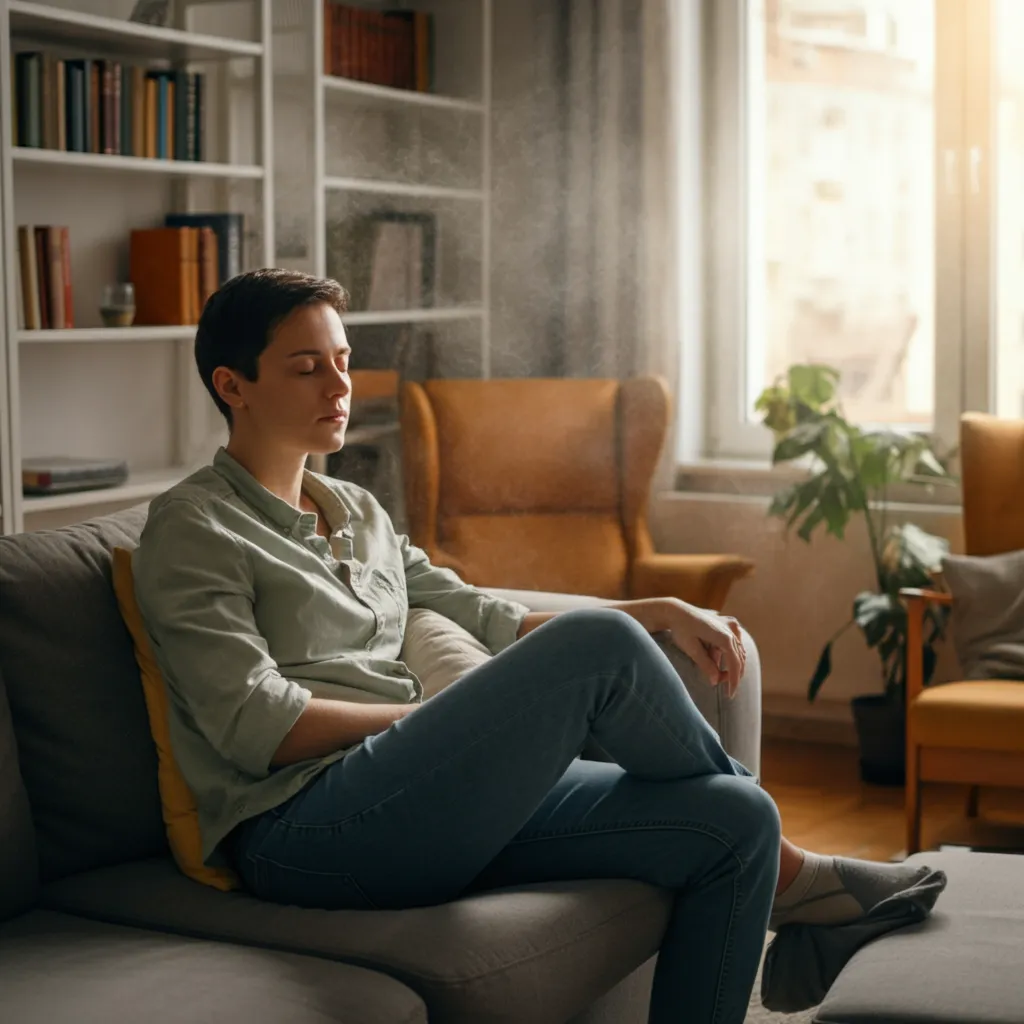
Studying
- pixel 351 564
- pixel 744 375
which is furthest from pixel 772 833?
pixel 744 375

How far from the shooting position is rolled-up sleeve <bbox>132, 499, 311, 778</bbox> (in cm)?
178

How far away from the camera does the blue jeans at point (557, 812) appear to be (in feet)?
5.74

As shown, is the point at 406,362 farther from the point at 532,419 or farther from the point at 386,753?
the point at 386,753

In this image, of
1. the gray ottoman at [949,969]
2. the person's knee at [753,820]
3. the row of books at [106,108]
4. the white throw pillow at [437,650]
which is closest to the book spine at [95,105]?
the row of books at [106,108]

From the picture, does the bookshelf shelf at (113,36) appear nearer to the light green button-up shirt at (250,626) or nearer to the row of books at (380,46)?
the row of books at (380,46)

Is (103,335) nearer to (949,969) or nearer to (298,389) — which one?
(298,389)

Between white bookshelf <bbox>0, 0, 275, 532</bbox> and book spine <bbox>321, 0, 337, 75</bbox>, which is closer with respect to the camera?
white bookshelf <bbox>0, 0, 275, 532</bbox>

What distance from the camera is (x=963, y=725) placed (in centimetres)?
306

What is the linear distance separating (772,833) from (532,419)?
2.36 metres

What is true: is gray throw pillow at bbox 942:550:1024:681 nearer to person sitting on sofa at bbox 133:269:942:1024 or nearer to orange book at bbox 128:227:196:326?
person sitting on sofa at bbox 133:269:942:1024

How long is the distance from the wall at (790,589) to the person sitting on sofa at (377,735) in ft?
7.35

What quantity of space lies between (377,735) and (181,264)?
2.12 metres

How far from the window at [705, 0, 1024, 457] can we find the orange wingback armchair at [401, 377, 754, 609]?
2.07 feet

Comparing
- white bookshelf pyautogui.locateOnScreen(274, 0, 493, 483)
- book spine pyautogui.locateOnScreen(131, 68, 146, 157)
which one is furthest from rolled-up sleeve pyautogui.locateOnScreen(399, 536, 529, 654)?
white bookshelf pyautogui.locateOnScreen(274, 0, 493, 483)
